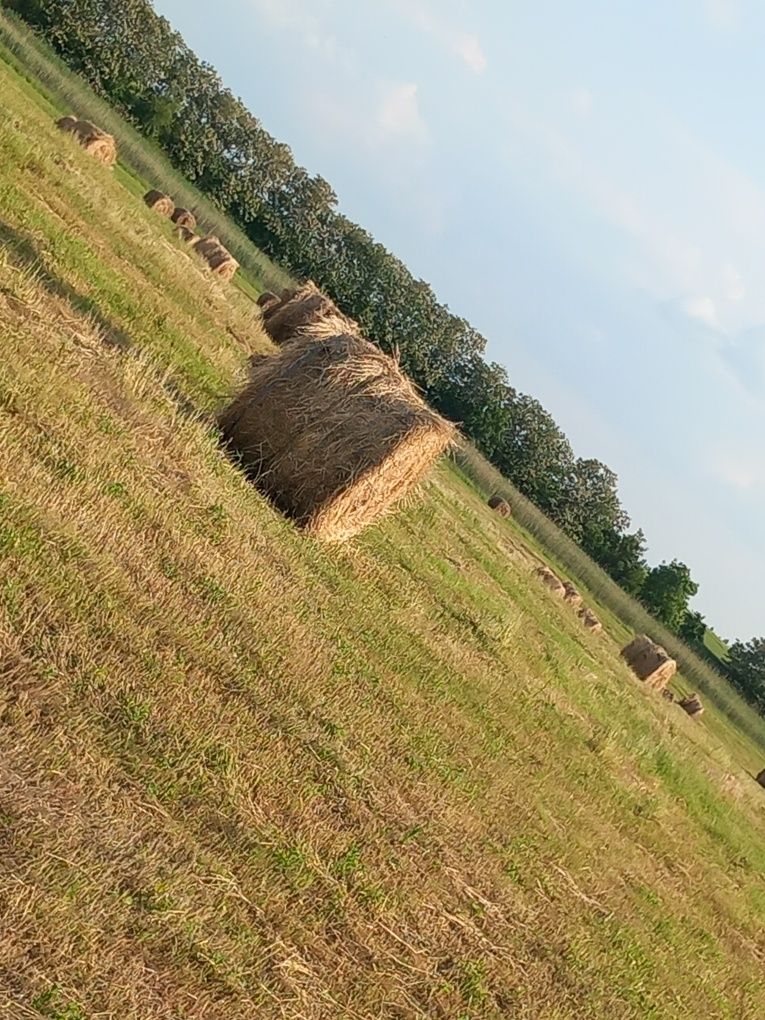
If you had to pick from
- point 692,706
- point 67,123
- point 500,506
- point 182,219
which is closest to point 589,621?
point 692,706

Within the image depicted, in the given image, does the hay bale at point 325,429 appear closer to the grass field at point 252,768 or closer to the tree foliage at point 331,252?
the grass field at point 252,768

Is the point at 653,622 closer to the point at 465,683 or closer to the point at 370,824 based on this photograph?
the point at 465,683

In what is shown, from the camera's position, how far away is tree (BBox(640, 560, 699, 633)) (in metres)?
74.7

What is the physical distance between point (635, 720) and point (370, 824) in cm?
1316

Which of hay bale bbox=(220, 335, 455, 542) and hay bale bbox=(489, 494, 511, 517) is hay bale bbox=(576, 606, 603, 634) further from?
Answer: hay bale bbox=(220, 335, 455, 542)

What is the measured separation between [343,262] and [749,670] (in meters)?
→ 41.4

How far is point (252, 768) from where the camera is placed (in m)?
6.82

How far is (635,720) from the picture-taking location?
64.8 ft

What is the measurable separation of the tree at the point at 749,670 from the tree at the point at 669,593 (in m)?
5.57

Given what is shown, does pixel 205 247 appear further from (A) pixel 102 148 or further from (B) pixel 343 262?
(B) pixel 343 262

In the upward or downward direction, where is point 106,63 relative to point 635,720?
upward

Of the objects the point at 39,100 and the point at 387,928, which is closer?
the point at 387,928

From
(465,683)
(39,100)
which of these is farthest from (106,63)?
(465,683)

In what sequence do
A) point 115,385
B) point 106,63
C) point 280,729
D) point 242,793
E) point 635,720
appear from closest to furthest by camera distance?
point 242,793 < point 280,729 < point 115,385 < point 635,720 < point 106,63
